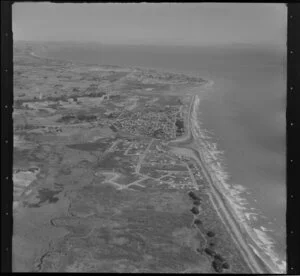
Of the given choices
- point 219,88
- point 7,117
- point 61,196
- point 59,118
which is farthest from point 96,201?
point 219,88

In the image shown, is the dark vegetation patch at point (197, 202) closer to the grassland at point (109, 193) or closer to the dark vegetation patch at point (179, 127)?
the grassland at point (109, 193)

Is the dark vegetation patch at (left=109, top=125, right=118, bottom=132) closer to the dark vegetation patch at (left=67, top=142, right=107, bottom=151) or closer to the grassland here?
the grassland

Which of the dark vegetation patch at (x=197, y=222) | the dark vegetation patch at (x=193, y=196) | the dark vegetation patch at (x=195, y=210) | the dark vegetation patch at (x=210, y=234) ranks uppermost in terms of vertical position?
the dark vegetation patch at (x=193, y=196)

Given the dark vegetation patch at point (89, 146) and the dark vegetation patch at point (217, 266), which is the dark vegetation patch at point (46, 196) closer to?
the dark vegetation patch at point (89, 146)

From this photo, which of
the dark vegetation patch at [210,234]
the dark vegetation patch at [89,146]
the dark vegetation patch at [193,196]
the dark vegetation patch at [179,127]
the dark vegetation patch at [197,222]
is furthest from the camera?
the dark vegetation patch at [179,127]

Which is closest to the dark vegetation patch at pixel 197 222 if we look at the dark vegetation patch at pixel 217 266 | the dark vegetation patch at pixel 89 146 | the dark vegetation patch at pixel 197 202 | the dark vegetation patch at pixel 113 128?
the dark vegetation patch at pixel 197 202

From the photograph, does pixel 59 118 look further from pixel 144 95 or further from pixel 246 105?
pixel 246 105

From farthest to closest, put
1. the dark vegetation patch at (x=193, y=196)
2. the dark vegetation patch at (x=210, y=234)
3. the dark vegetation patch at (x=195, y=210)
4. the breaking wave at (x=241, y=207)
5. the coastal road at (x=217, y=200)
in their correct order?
the dark vegetation patch at (x=193, y=196) < the dark vegetation patch at (x=195, y=210) < the dark vegetation patch at (x=210, y=234) < the coastal road at (x=217, y=200) < the breaking wave at (x=241, y=207)

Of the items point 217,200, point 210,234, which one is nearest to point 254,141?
point 217,200

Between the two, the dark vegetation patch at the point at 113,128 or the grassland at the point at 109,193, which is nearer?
the grassland at the point at 109,193

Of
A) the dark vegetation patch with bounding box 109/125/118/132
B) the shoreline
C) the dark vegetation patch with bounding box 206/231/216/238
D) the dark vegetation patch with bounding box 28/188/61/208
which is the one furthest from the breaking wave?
the dark vegetation patch with bounding box 28/188/61/208

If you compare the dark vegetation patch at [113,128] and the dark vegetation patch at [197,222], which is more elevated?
the dark vegetation patch at [113,128]

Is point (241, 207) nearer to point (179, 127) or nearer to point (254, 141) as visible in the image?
point (254, 141)
